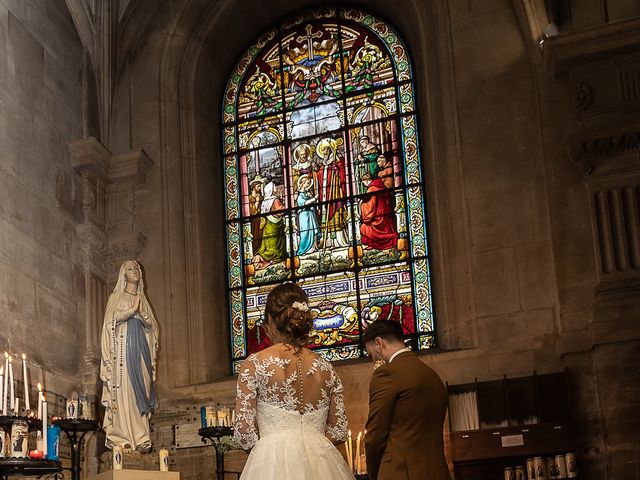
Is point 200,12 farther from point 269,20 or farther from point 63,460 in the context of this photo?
point 63,460

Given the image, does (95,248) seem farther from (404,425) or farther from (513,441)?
→ (404,425)

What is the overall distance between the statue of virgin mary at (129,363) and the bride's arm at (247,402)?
5.50 meters

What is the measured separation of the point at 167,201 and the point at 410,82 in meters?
3.06

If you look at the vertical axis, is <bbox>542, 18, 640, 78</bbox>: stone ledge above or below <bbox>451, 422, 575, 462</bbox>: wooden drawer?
above

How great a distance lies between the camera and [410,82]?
41.2 ft

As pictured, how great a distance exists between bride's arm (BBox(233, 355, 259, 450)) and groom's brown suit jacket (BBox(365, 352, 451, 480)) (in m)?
0.64

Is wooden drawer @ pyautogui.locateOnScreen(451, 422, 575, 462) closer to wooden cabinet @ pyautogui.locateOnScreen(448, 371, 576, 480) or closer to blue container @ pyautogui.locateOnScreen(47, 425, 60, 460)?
wooden cabinet @ pyautogui.locateOnScreen(448, 371, 576, 480)

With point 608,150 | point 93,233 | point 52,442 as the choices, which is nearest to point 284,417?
point 52,442

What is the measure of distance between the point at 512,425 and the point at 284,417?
16.9ft

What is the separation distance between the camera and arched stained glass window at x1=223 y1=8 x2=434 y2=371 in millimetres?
11883

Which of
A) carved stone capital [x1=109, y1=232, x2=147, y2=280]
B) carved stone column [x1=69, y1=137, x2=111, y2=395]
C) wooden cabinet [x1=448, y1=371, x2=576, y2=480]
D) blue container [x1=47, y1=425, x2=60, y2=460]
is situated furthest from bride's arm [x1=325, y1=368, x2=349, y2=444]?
carved stone capital [x1=109, y1=232, x2=147, y2=280]

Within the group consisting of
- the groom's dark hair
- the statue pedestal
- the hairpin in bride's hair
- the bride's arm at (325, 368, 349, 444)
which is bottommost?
the statue pedestal

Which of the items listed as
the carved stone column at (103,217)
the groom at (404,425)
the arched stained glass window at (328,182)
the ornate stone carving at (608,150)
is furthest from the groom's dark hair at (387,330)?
the carved stone column at (103,217)

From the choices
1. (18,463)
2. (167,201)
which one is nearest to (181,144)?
(167,201)
